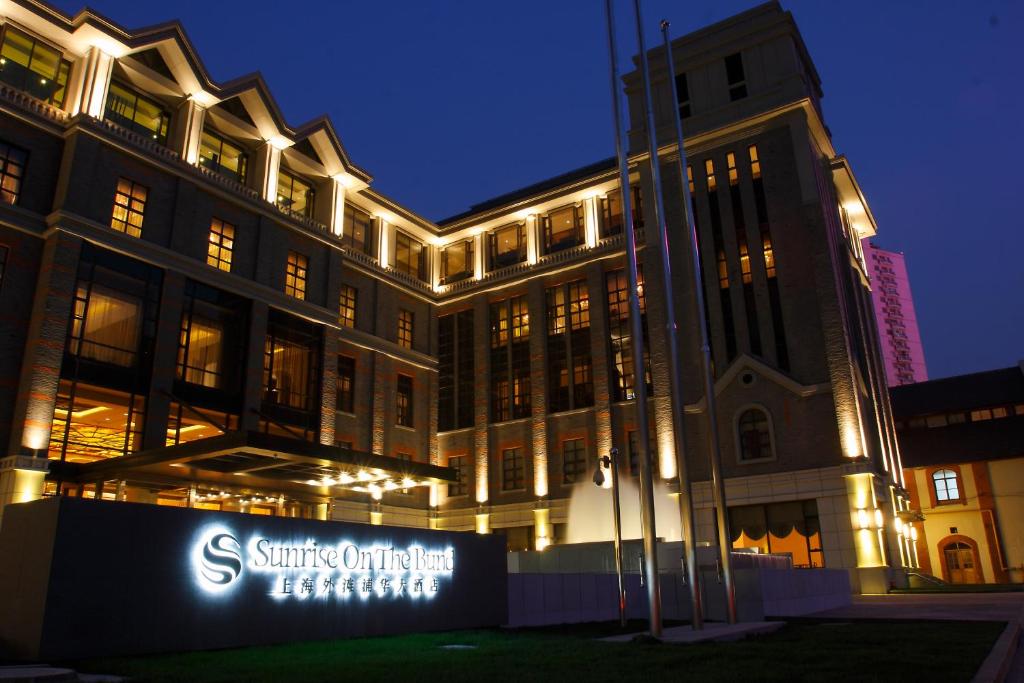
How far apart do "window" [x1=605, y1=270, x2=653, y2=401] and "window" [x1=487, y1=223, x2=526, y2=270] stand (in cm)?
750

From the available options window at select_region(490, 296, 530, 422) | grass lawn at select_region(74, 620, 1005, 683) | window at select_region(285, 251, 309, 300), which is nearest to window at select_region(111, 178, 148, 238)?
window at select_region(285, 251, 309, 300)

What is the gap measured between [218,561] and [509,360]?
116ft

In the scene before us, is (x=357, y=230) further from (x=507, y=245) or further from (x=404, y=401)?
(x=507, y=245)

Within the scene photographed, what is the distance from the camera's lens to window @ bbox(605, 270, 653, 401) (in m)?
43.3

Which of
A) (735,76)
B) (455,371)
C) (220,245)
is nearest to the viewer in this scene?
(220,245)

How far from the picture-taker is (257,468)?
2538 cm

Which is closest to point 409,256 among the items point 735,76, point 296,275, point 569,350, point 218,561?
point 569,350

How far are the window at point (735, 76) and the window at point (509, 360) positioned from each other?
17.6 m

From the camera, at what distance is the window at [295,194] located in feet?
126

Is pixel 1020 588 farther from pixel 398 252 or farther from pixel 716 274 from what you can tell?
pixel 398 252

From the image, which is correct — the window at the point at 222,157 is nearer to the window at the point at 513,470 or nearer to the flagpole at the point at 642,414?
the window at the point at 513,470

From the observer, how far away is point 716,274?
1633 inches

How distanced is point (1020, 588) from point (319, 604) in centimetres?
3507

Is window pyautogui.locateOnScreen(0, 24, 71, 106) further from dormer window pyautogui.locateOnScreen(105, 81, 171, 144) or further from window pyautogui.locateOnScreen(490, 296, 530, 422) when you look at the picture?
window pyautogui.locateOnScreen(490, 296, 530, 422)
